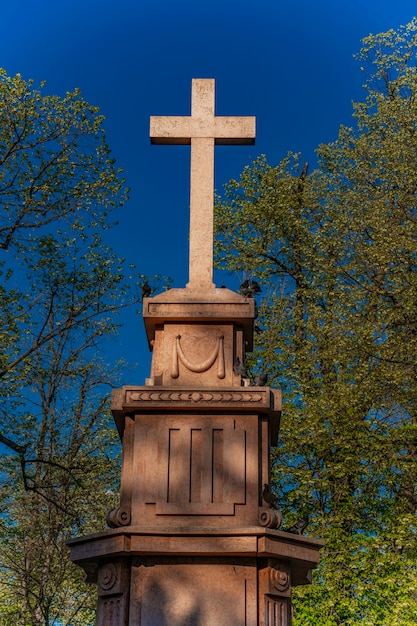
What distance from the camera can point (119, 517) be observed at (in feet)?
24.9

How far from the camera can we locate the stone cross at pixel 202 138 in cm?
909

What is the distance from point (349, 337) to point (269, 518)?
12544 millimetres

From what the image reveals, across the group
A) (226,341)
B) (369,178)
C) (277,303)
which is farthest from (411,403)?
(226,341)

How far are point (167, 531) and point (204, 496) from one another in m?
0.48

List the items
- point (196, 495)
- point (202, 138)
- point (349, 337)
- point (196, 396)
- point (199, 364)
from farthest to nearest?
point (349, 337) → point (202, 138) → point (199, 364) → point (196, 396) → point (196, 495)

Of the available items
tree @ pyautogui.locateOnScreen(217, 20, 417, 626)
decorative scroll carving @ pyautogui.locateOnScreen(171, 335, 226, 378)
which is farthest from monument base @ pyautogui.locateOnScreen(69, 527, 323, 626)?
tree @ pyautogui.locateOnScreen(217, 20, 417, 626)

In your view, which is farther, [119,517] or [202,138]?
[202,138]

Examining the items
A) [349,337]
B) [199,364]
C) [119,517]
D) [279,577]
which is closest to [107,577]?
[119,517]

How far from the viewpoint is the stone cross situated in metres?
9.09

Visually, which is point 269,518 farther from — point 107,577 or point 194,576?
point 107,577

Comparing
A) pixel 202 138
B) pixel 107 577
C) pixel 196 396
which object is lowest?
Answer: pixel 107 577

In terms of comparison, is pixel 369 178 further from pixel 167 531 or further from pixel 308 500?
pixel 167 531

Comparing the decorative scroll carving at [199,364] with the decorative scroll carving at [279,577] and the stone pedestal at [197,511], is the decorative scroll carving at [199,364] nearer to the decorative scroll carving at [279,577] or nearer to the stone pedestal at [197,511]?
the stone pedestal at [197,511]

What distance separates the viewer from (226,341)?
8.45 metres
